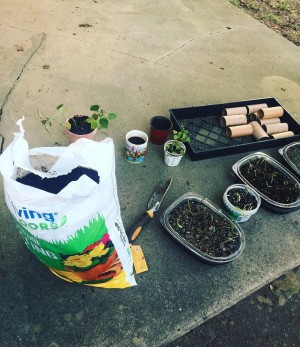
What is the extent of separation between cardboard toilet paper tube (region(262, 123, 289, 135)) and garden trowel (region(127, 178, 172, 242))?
90cm

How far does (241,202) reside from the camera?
1.80 meters

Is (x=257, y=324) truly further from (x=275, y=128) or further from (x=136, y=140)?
(x=275, y=128)

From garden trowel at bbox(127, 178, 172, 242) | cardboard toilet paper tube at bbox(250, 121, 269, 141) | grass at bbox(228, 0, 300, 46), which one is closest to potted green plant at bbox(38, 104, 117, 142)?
garden trowel at bbox(127, 178, 172, 242)

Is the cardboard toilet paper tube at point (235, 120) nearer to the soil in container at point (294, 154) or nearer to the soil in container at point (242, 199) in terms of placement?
the soil in container at point (294, 154)

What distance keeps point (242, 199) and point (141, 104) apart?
1.13 m

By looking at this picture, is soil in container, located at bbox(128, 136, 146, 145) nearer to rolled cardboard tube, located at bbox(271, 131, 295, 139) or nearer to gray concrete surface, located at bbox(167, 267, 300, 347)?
rolled cardboard tube, located at bbox(271, 131, 295, 139)

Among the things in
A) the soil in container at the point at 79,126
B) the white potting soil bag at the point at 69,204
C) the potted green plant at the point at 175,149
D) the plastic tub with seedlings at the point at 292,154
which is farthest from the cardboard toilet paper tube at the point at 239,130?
the white potting soil bag at the point at 69,204

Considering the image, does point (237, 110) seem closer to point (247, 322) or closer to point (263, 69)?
point (263, 69)

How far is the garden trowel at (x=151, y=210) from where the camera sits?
1.64 meters

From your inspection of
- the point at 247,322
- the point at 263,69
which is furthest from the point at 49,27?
the point at 247,322

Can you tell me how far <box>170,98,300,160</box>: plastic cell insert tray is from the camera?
2.15 metres

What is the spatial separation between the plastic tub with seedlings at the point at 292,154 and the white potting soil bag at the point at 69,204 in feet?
4.35

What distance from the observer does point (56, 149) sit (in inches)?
50.0

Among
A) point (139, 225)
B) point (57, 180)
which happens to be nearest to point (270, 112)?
point (139, 225)
